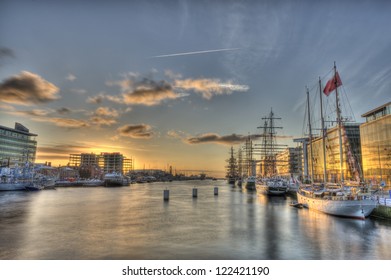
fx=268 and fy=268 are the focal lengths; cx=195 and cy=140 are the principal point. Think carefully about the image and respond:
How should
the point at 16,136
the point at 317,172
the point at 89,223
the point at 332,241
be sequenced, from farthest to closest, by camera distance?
the point at 16,136 < the point at 317,172 < the point at 89,223 < the point at 332,241

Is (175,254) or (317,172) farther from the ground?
(317,172)

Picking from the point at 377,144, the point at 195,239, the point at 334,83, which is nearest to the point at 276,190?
the point at 377,144

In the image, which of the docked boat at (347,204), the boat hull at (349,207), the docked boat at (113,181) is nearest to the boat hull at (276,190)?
the docked boat at (347,204)

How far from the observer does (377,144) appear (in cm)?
5391

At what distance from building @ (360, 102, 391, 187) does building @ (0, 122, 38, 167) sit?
118 meters

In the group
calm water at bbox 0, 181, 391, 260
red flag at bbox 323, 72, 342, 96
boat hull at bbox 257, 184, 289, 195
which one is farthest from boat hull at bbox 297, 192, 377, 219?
boat hull at bbox 257, 184, 289, 195

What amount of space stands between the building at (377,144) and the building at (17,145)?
118413 mm

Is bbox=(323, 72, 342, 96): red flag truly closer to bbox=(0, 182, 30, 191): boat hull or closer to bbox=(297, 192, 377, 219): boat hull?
bbox=(297, 192, 377, 219): boat hull

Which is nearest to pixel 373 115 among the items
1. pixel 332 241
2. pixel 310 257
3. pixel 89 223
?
pixel 332 241

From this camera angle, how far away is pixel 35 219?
25.2m

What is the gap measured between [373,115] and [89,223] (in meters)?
59.4

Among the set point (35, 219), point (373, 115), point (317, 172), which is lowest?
point (35, 219)
